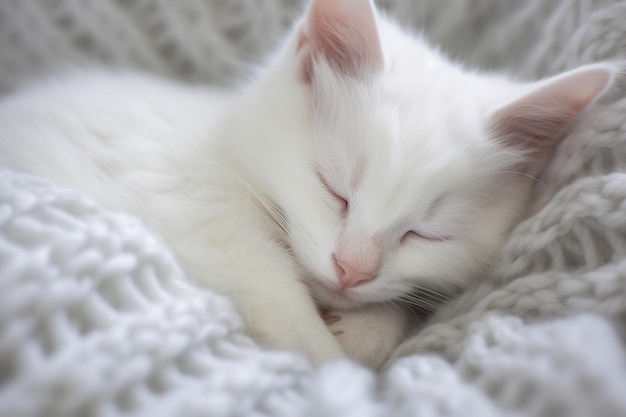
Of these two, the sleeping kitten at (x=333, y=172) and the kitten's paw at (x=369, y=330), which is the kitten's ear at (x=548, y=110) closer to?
the sleeping kitten at (x=333, y=172)

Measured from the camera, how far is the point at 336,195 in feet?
2.79

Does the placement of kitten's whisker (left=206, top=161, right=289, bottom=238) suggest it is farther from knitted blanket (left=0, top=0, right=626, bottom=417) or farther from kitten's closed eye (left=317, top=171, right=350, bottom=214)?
knitted blanket (left=0, top=0, right=626, bottom=417)

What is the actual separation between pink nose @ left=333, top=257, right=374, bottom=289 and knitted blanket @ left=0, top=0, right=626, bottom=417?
0.42 ft

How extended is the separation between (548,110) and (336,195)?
0.39 m

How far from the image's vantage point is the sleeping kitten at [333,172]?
80 cm

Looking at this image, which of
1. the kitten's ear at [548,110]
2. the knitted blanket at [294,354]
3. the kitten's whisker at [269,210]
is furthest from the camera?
the kitten's whisker at [269,210]

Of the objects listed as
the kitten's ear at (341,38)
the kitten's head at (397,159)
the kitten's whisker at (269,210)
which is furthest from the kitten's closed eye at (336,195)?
the kitten's ear at (341,38)

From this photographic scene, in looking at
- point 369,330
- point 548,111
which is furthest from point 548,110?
point 369,330

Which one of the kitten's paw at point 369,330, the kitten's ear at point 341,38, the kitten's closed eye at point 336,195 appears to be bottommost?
the kitten's paw at point 369,330

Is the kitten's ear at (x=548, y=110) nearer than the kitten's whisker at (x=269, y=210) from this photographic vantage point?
Yes

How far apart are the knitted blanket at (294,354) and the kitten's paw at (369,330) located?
0.17 feet

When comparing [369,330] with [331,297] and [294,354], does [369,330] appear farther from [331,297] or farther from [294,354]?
[294,354]

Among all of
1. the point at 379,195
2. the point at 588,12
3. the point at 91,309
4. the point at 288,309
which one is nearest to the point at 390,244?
the point at 379,195

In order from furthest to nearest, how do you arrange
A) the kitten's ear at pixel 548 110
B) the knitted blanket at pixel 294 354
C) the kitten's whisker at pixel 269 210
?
the kitten's whisker at pixel 269 210 → the kitten's ear at pixel 548 110 → the knitted blanket at pixel 294 354
